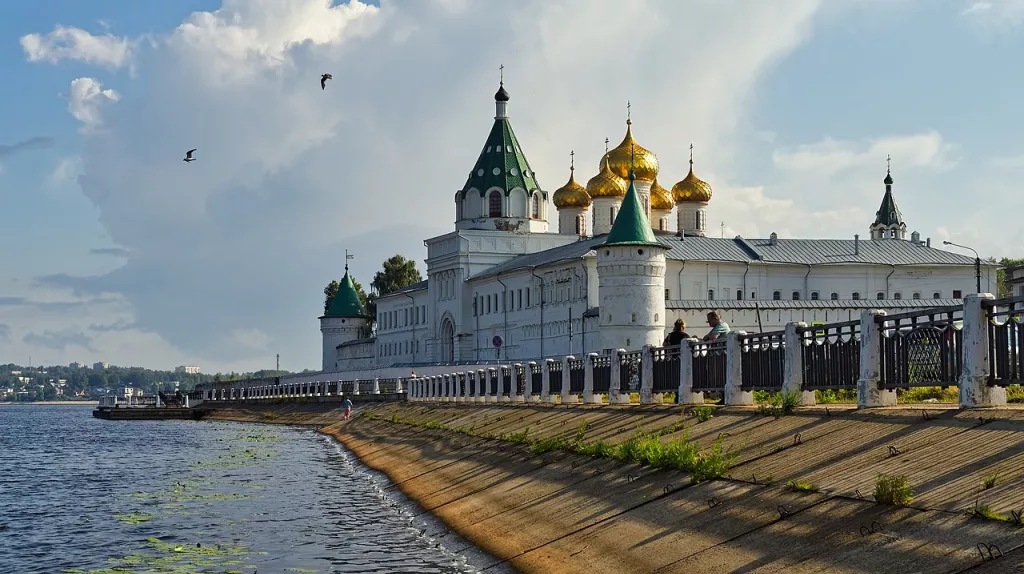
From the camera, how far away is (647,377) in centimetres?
2516

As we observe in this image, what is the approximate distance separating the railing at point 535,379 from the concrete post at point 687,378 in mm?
13744

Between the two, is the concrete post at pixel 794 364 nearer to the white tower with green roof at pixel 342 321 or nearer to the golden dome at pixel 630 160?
the golden dome at pixel 630 160

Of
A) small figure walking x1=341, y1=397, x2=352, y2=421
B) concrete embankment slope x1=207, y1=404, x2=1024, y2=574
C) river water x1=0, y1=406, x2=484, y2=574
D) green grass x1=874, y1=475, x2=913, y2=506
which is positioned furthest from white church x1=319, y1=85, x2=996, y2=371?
green grass x1=874, y1=475, x2=913, y2=506

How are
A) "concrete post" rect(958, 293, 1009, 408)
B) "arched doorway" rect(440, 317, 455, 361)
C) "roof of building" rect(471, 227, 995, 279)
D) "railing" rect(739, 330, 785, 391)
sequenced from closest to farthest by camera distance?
"concrete post" rect(958, 293, 1009, 408)
"railing" rect(739, 330, 785, 391)
"roof of building" rect(471, 227, 995, 279)
"arched doorway" rect(440, 317, 455, 361)

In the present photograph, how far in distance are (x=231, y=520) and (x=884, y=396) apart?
36.2ft

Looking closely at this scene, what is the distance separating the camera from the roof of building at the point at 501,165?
4026 inches

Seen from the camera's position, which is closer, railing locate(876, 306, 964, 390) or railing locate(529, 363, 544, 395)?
railing locate(876, 306, 964, 390)

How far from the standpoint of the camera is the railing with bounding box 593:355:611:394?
28.6 m

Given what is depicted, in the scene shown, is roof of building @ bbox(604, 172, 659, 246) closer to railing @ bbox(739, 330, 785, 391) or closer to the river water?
the river water

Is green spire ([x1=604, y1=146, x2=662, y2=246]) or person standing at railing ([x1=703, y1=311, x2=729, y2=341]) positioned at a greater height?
green spire ([x1=604, y1=146, x2=662, y2=246])

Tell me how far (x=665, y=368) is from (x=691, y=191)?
73.4 metres

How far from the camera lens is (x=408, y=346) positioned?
109000 millimetres

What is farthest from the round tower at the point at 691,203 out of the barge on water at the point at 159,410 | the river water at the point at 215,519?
the river water at the point at 215,519

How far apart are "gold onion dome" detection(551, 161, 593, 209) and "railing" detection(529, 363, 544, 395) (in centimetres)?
6523
